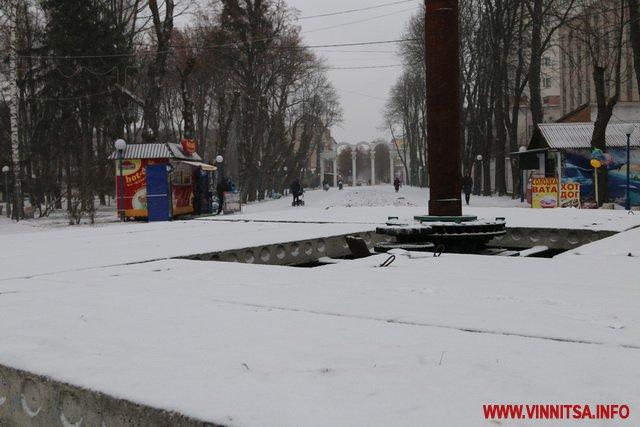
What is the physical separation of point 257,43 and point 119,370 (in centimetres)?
3463

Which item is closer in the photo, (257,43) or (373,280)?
(373,280)

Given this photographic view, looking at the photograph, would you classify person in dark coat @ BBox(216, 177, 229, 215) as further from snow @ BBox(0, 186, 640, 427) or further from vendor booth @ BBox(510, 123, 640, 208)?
snow @ BBox(0, 186, 640, 427)

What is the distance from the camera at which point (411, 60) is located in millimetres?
46250

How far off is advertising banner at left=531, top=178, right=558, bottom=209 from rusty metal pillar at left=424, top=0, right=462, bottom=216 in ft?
47.4

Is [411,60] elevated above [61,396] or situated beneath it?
elevated above

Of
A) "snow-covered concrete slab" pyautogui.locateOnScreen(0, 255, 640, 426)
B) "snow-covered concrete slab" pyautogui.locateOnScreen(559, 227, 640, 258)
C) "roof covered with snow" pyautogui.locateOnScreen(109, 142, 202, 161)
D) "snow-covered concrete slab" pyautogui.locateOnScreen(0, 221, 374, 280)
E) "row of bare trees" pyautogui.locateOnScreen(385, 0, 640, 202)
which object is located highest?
"row of bare trees" pyautogui.locateOnScreen(385, 0, 640, 202)

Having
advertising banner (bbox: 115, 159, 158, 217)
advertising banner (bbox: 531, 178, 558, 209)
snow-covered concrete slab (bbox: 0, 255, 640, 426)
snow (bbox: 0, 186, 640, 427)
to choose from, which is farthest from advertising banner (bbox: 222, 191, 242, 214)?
snow-covered concrete slab (bbox: 0, 255, 640, 426)

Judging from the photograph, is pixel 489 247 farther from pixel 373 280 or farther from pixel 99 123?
pixel 99 123

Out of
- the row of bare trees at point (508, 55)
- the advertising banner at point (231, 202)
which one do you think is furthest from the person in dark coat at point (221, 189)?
the row of bare trees at point (508, 55)

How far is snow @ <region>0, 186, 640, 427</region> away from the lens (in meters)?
2.27

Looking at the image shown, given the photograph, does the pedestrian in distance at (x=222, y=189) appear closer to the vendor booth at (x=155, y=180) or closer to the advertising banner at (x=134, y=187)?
the vendor booth at (x=155, y=180)

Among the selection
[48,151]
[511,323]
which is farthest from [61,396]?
[48,151]

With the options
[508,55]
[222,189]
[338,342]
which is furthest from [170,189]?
[508,55]

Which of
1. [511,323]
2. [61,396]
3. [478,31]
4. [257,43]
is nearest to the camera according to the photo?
[61,396]
